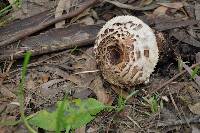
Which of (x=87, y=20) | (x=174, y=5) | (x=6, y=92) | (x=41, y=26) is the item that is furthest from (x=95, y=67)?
(x=174, y=5)

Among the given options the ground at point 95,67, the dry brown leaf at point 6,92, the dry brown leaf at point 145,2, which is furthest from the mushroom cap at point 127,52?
the dry brown leaf at point 6,92

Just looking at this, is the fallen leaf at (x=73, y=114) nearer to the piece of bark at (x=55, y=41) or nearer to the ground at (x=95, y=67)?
the ground at (x=95, y=67)

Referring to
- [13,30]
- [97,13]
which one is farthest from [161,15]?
[13,30]

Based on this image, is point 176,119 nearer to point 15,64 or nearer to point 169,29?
point 169,29

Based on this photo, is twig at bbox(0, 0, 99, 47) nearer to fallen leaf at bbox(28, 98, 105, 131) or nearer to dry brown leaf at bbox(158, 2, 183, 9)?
dry brown leaf at bbox(158, 2, 183, 9)

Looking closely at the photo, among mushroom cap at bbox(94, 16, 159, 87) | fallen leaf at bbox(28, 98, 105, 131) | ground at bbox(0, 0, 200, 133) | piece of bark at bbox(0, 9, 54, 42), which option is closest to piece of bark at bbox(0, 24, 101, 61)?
ground at bbox(0, 0, 200, 133)
